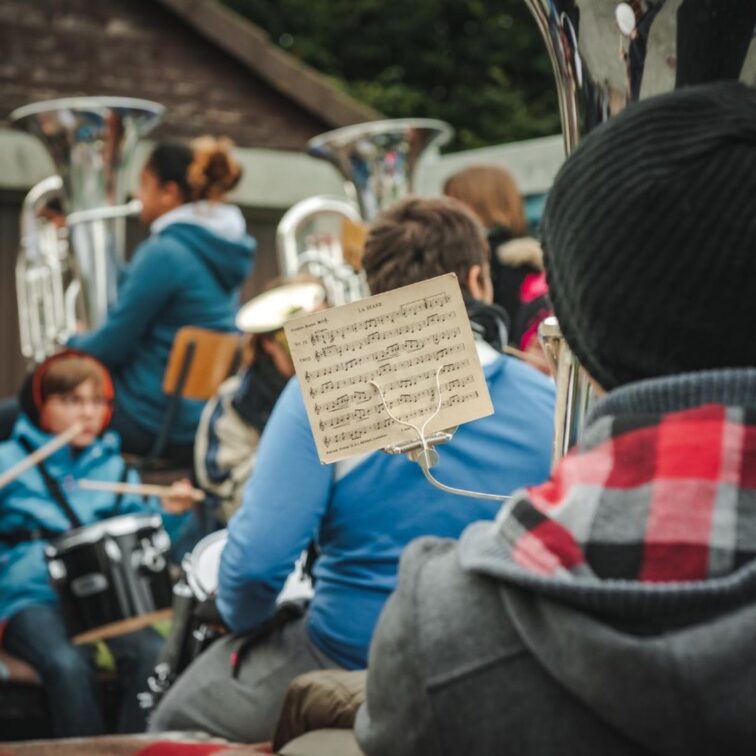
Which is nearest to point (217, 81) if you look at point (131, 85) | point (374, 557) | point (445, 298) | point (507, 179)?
point (131, 85)

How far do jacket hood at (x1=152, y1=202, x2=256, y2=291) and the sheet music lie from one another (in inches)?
123

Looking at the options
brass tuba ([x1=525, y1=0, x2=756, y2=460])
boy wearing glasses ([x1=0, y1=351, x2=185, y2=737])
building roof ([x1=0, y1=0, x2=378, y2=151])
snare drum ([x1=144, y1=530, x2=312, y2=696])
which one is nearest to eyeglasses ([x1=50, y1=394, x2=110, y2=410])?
boy wearing glasses ([x1=0, y1=351, x2=185, y2=737])

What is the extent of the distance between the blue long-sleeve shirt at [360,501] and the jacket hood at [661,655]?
3.38ft

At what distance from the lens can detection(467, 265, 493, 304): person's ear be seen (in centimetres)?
218

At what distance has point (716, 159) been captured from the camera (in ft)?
3.10

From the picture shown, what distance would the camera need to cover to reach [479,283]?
7.23ft

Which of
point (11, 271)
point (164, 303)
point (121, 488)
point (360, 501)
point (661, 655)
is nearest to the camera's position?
point (661, 655)

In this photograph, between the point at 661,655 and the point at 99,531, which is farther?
the point at 99,531

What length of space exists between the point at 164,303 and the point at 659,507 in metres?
3.57

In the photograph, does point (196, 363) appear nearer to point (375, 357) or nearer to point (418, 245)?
point (418, 245)

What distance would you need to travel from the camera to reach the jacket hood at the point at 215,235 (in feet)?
14.3

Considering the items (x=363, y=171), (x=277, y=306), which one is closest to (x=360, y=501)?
(x=277, y=306)

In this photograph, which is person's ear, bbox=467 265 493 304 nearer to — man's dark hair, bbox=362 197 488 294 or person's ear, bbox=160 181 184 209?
man's dark hair, bbox=362 197 488 294

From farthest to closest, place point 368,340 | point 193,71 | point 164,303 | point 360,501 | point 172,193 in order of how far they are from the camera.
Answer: point 193,71 < point 172,193 < point 164,303 < point 360,501 < point 368,340
